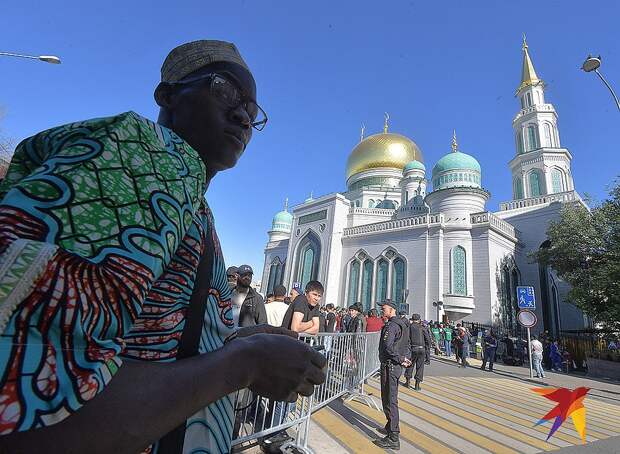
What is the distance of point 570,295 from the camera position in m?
14.0

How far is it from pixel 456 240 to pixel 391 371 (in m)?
17.0

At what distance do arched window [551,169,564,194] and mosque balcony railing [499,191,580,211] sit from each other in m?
1.87

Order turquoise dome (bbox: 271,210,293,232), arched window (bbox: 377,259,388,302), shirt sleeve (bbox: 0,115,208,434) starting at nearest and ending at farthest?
shirt sleeve (bbox: 0,115,208,434) → arched window (bbox: 377,259,388,302) → turquoise dome (bbox: 271,210,293,232)

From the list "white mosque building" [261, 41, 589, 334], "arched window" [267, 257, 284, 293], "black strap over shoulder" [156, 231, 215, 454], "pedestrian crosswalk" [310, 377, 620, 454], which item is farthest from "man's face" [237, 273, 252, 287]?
"arched window" [267, 257, 284, 293]

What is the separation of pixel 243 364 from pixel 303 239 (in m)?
27.9

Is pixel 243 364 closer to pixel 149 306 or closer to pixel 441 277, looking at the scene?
pixel 149 306

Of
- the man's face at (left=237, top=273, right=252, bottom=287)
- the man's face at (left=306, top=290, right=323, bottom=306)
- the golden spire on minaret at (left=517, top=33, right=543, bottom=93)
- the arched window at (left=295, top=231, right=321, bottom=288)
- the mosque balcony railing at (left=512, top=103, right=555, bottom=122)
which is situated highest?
the golden spire on minaret at (left=517, top=33, right=543, bottom=93)

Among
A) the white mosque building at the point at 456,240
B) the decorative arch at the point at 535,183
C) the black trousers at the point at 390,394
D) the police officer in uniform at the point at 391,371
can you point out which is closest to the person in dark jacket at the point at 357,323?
the police officer in uniform at the point at 391,371

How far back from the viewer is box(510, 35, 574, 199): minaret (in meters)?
24.1

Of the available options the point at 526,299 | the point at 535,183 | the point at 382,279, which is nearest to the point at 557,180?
A: the point at 535,183

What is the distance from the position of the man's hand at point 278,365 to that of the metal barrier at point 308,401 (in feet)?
5.02

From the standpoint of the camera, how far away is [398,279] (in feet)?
71.3

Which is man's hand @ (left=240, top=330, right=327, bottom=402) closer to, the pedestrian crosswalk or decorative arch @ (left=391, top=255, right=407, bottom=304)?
the pedestrian crosswalk

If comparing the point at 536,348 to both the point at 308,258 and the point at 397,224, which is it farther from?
the point at 308,258
